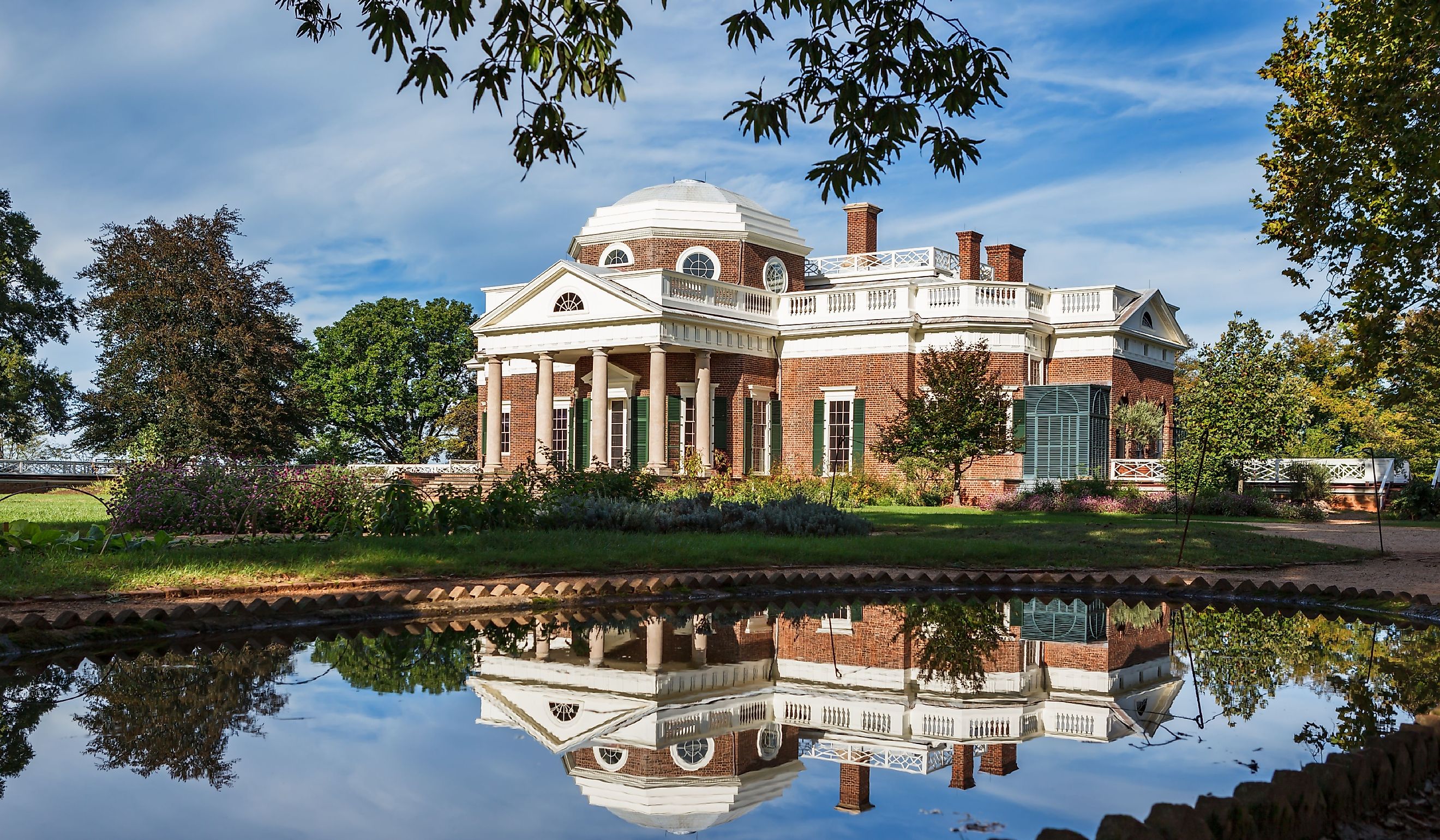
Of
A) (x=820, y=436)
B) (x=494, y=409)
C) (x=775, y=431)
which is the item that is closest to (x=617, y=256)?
(x=494, y=409)

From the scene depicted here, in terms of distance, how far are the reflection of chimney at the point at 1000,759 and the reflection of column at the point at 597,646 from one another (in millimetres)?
2755

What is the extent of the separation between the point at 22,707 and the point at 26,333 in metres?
44.7

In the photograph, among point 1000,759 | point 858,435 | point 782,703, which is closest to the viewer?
point 1000,759

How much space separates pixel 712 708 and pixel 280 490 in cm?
1040

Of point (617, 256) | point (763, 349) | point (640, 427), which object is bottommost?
point (640, 427)

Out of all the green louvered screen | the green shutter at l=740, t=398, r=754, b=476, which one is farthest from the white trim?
the green louvered screen

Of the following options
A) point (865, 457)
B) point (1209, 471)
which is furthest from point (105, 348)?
point (1209, 471)

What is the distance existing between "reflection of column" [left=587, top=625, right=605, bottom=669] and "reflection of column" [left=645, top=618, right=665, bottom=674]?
296 millimetres

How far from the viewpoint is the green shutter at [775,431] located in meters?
32.4

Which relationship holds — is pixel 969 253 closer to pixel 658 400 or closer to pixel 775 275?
pixel 775 275

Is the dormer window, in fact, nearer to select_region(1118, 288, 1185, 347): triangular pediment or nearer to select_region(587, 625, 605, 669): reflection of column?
select_region(1118, 288, 1185, 347): triangular pediment

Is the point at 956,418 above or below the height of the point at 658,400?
below

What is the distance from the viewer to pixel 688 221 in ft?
112

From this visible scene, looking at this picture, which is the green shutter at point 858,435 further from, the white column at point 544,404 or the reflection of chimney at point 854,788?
the reflection of chimney at point 854,788
